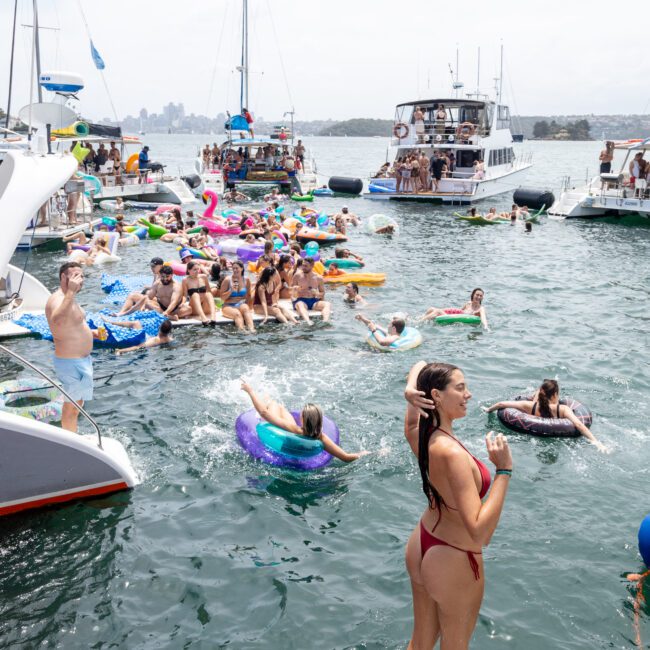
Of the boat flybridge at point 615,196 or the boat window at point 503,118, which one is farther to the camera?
the boat window at point 503,118

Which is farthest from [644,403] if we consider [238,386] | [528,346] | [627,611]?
[238,386]

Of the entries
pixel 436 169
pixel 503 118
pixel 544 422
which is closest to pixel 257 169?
pixel 436 169

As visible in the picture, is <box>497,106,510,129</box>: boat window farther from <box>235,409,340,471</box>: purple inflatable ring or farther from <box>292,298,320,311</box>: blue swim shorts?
<box>235,409,340,471</box>: purple inflatable ring

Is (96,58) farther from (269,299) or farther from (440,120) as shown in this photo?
(269,299)

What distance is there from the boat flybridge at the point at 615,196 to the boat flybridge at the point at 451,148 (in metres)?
4.74

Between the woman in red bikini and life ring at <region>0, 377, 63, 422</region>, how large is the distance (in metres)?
4.96

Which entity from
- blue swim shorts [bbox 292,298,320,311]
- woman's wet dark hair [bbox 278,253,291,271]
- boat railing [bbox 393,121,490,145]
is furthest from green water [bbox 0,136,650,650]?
boat railing [bbox 393,121,490,145]

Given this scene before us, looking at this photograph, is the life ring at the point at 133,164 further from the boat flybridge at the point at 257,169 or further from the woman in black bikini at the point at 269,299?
the woman in black bikini at the point at 269,299

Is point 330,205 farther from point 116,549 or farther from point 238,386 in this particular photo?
point 116,549

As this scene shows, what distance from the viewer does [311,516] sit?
771cm

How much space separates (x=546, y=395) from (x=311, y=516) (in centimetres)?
387

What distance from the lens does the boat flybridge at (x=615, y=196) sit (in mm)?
30172

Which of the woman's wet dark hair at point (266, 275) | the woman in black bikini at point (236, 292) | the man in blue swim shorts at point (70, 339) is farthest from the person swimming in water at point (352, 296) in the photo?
the man in blue swim shorts at point (70, 339)

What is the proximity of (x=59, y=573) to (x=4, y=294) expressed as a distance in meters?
8.99
